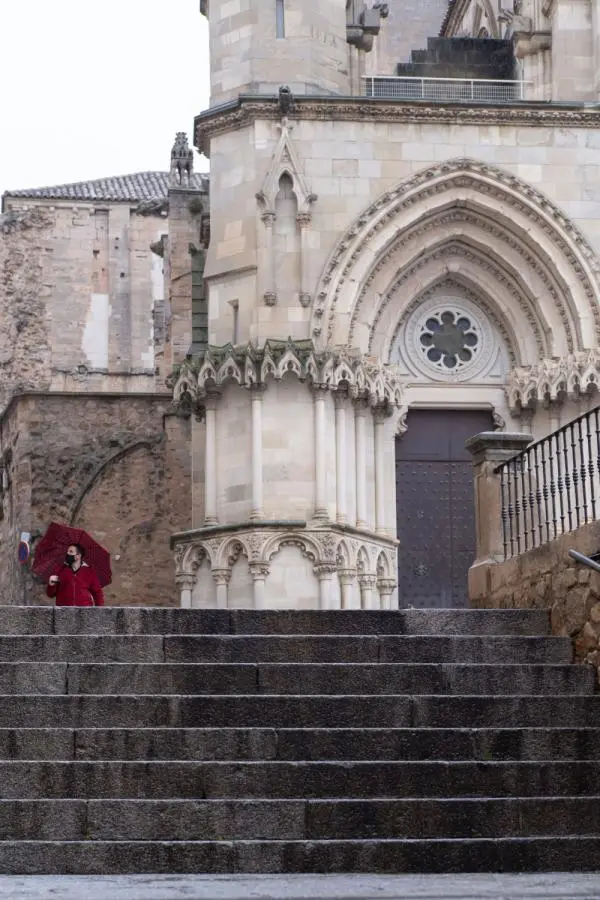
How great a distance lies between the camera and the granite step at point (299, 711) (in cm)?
1123

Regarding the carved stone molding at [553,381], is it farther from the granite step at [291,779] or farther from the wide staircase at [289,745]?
the granite step at [291,779]

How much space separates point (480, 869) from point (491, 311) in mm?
12387

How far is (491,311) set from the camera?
21.7 meters

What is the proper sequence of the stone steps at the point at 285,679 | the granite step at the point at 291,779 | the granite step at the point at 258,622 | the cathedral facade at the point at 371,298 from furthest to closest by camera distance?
the cathedral facade at the point at 371,298 < the granite step at the point at 258,622 < the stone steps at the point at 285,679 < the granite step at the point at 291,779

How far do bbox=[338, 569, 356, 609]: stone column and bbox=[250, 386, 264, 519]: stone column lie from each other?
1113mm

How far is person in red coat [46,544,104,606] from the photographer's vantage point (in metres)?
15.9

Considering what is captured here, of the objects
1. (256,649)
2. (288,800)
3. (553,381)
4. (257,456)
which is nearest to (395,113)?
(553,381)

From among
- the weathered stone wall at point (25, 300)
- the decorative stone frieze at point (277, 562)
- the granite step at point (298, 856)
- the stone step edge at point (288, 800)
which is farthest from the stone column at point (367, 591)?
the weathered stone wall at point (25, 300)

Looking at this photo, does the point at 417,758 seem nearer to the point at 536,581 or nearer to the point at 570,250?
the point at 536,581

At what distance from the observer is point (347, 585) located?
2020 centimetres

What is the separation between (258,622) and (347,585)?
743cm

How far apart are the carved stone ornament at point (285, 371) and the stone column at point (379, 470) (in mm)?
172

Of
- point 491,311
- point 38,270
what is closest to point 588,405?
point 491,311

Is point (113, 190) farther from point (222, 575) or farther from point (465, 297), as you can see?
point (222, 575)
